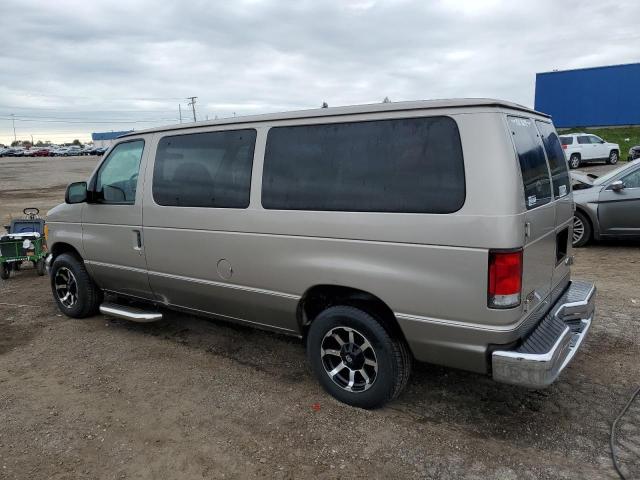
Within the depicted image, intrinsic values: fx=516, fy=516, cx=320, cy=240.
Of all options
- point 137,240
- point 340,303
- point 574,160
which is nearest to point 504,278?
point 340,303

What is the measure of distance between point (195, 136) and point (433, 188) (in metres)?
2.22

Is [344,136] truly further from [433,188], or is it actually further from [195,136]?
[195,136]

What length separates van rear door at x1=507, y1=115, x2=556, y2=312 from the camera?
119 inches

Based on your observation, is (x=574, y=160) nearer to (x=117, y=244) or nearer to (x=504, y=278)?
(x=117, y=244)

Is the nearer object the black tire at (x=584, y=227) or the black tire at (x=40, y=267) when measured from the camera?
the black tire at (x=40, y=267)

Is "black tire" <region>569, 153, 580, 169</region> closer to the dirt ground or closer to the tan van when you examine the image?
the dirt ground

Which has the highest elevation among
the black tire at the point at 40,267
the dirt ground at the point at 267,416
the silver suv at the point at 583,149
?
the silver suv at the point at 583,149

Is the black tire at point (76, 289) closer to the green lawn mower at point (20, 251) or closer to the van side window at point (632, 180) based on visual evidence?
the green lawn mower at point (20, 251)

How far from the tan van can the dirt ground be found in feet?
1.22

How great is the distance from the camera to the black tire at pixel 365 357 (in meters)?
3.37

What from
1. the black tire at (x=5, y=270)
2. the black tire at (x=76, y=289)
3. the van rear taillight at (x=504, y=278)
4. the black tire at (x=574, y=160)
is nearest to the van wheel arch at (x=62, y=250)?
the black tire at (x=76, y=289)

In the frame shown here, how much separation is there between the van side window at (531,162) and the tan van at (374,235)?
0.7 inches

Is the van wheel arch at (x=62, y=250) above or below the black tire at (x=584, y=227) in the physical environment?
above

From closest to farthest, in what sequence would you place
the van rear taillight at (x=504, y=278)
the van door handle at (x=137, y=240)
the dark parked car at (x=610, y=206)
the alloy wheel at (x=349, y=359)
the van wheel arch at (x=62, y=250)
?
the van rear taillight at (x=504, y=278), the alloy wheel at (x=349, y=359), the van door handle at (x=137, y=240), the van wheel arch at (x=62, y=250), the dark parked car at (x=610, y=206)
